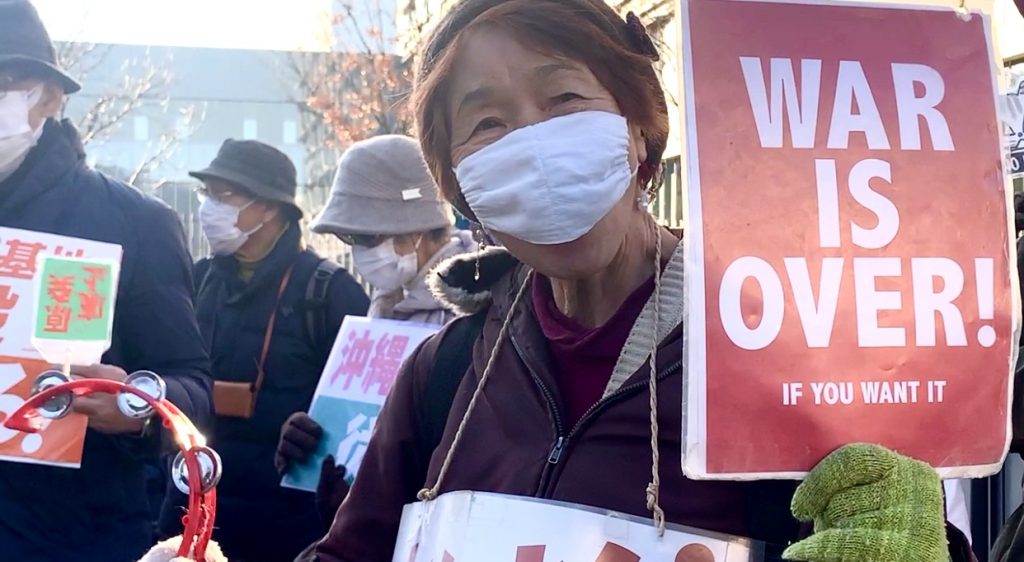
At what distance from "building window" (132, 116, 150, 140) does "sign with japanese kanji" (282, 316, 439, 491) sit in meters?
32.2

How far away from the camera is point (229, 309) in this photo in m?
4.23

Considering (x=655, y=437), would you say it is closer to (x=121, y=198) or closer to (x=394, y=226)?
(x=121, y=198)

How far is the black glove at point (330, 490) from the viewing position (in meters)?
3.02

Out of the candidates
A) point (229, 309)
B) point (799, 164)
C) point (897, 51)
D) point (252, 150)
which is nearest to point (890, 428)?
point (799, 164)

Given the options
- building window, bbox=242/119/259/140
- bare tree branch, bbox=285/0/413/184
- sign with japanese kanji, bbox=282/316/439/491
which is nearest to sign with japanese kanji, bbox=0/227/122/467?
sign with japanese kanji, bbox=282/316/439/491

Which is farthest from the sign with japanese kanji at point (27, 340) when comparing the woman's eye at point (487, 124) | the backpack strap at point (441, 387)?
the woman's eye at point (487, 124)

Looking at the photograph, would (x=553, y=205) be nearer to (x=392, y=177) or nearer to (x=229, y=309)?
(x=392, y=177)

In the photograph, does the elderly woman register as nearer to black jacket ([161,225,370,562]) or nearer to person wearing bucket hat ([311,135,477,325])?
person wearing bucket hat ([311,135,477,325])

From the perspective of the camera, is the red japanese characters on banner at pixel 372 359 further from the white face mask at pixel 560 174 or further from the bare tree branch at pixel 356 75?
the bare tree branch at pixel 356 75

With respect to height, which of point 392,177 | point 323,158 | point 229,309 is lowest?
point 229,309

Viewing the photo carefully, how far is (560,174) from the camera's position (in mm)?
1679

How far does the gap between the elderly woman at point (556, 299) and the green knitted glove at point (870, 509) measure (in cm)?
13

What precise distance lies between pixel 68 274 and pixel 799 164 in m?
1.93

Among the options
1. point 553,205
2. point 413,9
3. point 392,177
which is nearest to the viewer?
point 553,205
